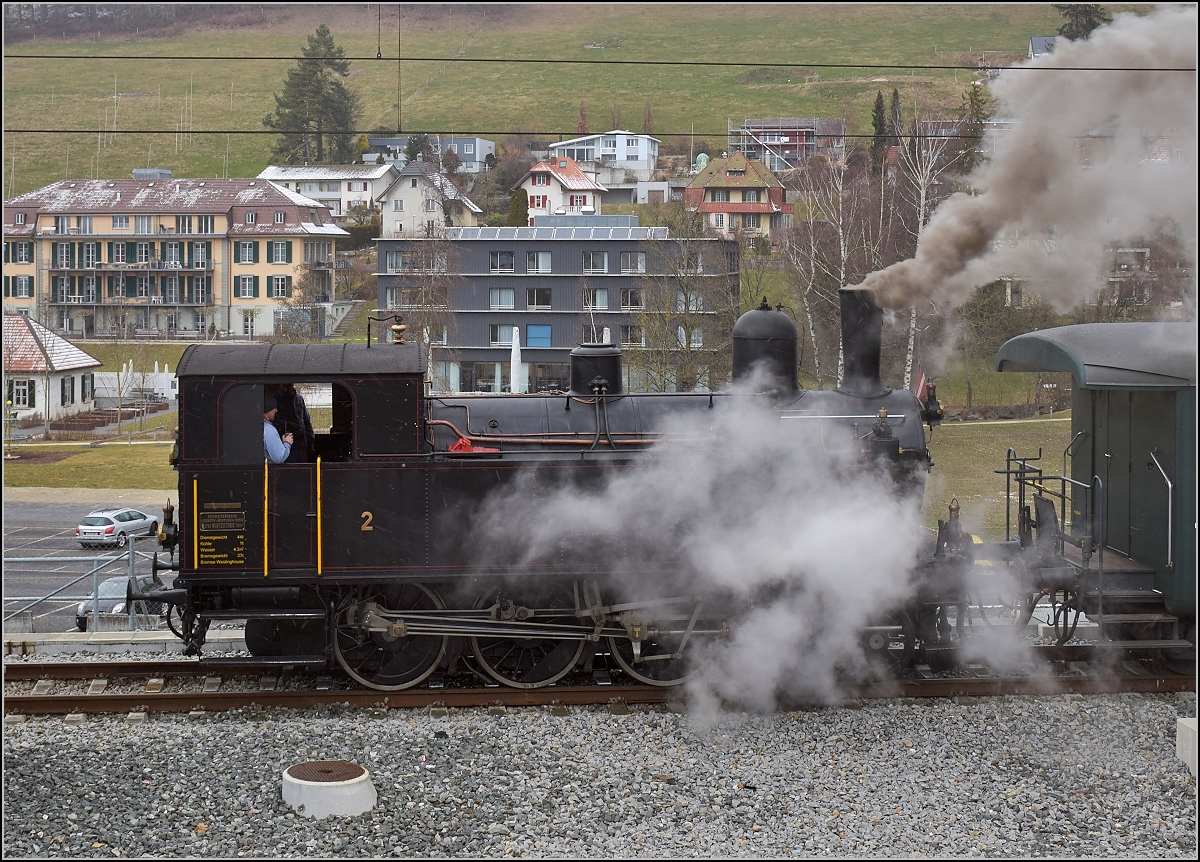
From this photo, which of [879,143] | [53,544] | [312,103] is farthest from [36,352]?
[312,103]

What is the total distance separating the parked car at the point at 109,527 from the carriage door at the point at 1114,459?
790 inches

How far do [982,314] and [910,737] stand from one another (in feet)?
82.8

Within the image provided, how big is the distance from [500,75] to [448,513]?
4809 inches

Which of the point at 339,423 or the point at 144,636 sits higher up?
the point at 339,423

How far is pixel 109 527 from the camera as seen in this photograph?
24.7m

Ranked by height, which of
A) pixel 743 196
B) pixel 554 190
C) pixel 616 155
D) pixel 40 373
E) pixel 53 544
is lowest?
pixel 53 544

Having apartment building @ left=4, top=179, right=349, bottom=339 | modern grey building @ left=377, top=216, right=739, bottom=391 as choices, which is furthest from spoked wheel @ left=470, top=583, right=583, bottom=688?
apartment building @ left=4, top=179, right=349, bottom=339

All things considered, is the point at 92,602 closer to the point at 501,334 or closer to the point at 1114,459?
Answer: the point at 1114,459

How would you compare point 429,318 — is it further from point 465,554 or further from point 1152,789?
point 1152,789

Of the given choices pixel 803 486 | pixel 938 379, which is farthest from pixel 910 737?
pixel 938 379

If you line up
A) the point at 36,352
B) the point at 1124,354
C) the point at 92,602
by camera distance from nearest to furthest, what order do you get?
the point at 1124,354 → the point at 92,602 → the point at 36,352

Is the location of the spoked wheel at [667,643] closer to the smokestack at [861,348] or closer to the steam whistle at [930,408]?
the smokestack at [861,348]

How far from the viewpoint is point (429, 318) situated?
41531mm

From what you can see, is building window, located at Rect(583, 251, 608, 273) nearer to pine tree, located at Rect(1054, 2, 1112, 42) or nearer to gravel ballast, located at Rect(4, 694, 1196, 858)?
pine tree, located at Rect(1054, 2, 1112, 42)
